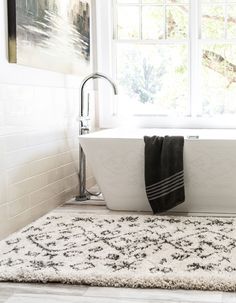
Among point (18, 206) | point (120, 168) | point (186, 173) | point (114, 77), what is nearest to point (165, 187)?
point (186, 173)

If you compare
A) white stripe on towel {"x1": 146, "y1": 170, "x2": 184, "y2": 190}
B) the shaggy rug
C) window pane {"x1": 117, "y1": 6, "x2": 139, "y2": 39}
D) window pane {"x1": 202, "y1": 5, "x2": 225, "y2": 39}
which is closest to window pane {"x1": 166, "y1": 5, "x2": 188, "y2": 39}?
window pane {"x1": 202, "y1": 5, "x2": 225, "y2": 39}

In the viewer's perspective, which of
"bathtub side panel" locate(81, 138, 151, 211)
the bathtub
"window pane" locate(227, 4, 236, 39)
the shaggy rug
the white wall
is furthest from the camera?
"window pane" locate(227, 4, 236, 39)

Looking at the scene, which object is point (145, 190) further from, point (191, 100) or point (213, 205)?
point (191, 100)

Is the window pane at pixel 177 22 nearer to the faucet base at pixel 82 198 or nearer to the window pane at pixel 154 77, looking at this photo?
the window pane at pixel 154 77

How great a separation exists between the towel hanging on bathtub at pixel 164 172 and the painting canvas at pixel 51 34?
1006 mm

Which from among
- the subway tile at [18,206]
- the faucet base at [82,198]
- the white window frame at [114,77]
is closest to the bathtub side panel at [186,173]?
the faucet base at [82,198]

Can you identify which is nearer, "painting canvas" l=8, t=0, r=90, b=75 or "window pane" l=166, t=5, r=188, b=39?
"painting canvas" l=8, t=0, r=90, b=75

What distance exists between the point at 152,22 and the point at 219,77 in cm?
88

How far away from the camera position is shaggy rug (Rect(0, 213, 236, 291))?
7.66 ft

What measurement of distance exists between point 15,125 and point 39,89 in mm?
507

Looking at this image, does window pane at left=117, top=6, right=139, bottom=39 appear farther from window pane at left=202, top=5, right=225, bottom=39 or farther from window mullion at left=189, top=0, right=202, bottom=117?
window pane at left=202, top=5, right=225, bottom=39

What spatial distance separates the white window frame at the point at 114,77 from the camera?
4969 millimetres

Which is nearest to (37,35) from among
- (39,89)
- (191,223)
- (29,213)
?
(39,89)

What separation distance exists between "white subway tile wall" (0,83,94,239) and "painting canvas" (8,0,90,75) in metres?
0.21
